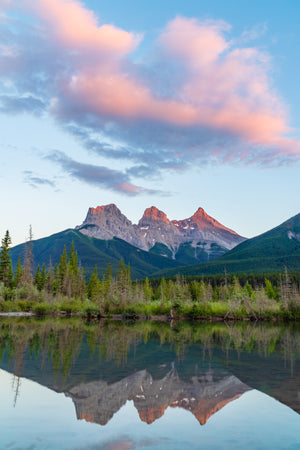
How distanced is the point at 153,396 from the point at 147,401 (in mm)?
677

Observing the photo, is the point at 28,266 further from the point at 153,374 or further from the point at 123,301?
the point at 153,374

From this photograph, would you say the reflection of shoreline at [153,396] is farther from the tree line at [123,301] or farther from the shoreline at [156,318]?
the tree line at [123,301]

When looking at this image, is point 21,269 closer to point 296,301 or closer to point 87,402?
point 296,301

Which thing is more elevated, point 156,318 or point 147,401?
point 147,401

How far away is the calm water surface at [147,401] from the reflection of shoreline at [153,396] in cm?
4

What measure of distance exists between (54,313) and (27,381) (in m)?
75.6

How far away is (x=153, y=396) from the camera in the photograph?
14961mm

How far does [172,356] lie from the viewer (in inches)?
1013

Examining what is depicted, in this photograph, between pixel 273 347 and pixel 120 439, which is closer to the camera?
pixel 120 439

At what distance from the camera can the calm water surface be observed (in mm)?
10641

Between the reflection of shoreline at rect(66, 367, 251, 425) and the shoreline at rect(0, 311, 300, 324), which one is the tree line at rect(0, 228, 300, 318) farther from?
the reflection of shoreline at rect(66, 367, 251, 425)

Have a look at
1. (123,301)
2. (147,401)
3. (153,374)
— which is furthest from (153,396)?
(123,301)

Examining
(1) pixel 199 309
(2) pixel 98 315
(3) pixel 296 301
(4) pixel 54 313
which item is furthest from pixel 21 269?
(3) pixel 296 301

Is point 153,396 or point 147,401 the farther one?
point 153,396
